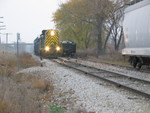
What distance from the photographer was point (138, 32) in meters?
11.8

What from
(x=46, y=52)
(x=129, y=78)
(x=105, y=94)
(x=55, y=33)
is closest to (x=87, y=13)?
(x=55, y=33)

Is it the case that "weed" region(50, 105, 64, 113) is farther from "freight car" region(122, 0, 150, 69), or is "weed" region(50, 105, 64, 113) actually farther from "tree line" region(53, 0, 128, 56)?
"tree line" region(53, 0, 128, 56)

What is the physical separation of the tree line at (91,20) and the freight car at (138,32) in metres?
16.3

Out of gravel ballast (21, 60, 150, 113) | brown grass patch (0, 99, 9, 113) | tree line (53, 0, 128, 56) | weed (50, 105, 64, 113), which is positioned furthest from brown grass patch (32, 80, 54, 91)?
tree line (53, 0, 128, 56)

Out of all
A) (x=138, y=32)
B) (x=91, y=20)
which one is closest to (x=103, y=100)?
(x=138, y=32)

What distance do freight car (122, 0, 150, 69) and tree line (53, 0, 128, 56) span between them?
53.5 feet

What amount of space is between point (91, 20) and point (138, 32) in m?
A: 26.1

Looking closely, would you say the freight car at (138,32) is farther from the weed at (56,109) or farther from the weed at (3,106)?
the weed at (3,106)

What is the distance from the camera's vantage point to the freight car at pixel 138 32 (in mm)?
10914

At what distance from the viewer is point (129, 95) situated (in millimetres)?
6520

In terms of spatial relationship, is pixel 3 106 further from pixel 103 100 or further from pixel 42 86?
pixel 42 86

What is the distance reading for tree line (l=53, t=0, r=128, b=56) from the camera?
30.0m

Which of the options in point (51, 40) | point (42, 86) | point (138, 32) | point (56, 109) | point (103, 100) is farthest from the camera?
point (51, 40)

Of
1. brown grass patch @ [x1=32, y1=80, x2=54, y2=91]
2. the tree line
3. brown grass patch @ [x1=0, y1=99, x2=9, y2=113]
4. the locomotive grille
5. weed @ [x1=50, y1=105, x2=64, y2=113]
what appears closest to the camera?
brown grass patch @ [x1=0, y1=99, x2=9, y2=113]
